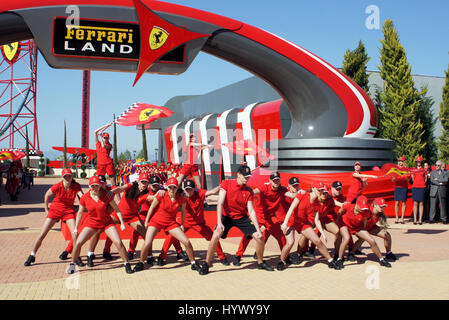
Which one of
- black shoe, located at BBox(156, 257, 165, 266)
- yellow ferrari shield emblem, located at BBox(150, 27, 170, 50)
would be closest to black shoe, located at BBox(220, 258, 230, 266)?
black shoe, located at BBox(156, 257, 165, 266)

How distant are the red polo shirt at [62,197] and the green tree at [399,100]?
1395 cm

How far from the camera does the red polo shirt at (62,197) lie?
24.2 feet

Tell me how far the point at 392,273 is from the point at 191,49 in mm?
7399

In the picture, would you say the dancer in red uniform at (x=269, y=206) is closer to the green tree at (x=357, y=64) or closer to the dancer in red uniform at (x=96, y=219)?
the dancer in red uniform at (x=96, y=219)

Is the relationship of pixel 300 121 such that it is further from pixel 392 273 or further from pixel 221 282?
pixel 221 282

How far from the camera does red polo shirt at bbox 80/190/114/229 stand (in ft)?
22.1

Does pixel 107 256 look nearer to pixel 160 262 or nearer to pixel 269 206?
pixel 160 262

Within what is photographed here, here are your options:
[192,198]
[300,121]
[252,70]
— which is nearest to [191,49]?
[252,70]

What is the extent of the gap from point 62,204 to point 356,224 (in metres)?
4.97

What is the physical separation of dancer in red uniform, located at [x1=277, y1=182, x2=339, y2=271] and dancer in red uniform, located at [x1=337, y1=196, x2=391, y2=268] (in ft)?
1.22

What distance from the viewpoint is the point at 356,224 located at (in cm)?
734

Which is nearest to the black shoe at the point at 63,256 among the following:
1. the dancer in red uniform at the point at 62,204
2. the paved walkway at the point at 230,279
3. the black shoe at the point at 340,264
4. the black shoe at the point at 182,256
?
A: the paved walkway at the point at 230,279

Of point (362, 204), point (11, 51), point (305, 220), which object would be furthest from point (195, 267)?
point (11, 51)

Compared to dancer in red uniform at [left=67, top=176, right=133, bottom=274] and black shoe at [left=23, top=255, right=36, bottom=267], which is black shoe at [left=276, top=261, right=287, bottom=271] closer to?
dancer in red uniform at [left=67, top=176, right=133, bottom=274]
